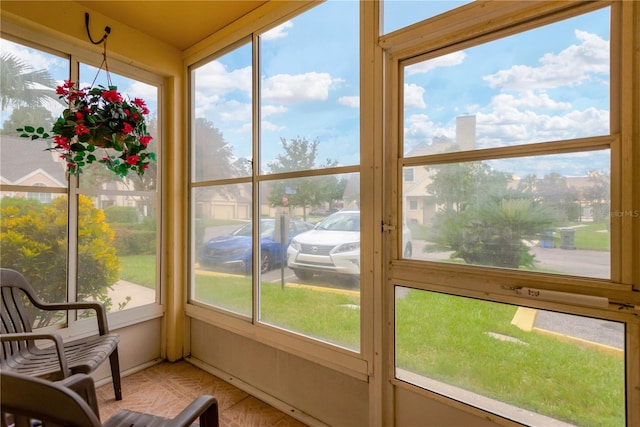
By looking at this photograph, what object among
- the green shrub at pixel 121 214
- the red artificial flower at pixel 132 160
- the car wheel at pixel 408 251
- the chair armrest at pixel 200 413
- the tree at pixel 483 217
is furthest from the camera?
the green shrub at pixel 121 214

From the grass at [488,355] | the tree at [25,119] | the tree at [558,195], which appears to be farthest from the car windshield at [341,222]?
the tree at [25,119]

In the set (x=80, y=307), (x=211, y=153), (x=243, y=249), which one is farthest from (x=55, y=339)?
(x=211, y=153)

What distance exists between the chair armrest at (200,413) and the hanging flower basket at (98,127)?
4.87ft

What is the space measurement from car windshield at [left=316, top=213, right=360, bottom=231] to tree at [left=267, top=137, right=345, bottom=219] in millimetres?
120

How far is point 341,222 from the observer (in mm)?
1855

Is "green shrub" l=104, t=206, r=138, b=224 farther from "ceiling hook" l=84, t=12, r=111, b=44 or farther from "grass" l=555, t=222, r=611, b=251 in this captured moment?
"grass" l=555, t=222, r=611, b=251

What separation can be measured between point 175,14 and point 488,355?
302cm

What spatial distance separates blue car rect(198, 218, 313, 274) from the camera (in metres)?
2.17

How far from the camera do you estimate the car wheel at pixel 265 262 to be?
223 cm

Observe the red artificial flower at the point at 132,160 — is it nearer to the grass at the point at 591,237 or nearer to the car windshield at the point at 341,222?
the car windshield at the point at 341,222

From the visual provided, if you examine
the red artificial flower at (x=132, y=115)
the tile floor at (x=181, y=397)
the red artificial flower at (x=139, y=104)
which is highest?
the red artificial flower at (x=139, y=104)

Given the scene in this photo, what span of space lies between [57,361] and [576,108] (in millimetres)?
2894

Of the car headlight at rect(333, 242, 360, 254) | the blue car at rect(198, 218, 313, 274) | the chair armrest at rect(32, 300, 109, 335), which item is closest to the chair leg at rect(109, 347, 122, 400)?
the chair armrest at rect(32, 300, 109, 335)

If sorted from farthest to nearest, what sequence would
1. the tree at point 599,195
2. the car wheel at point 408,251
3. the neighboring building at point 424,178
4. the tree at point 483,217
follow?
the car wheel at point 408,251 → the neighboring building at point 424,178 → the tree at point 483,217 → the tree at point 599,195
